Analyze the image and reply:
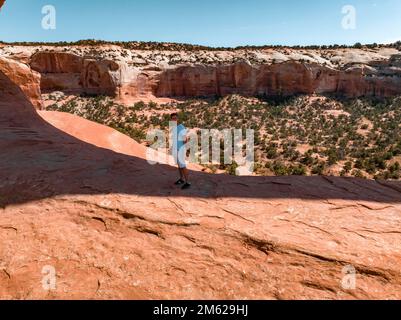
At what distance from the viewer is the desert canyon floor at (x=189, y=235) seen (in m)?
3.37

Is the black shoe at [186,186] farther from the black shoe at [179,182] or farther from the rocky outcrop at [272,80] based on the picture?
the rocky outcrop at [272,80]

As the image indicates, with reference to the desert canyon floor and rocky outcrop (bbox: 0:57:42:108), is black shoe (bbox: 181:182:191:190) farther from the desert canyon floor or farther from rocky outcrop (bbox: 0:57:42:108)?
rocky outcrop (bbox: 0:57:42:108)

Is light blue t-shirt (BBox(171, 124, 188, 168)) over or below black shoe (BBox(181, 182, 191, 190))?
over

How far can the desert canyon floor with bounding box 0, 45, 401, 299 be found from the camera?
132 inches

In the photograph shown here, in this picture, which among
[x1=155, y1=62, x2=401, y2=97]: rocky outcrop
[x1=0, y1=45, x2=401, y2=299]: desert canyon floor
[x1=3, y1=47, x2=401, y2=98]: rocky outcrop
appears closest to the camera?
[x1=0, y1=45, x2=401, y2=299]: desert canyon floor

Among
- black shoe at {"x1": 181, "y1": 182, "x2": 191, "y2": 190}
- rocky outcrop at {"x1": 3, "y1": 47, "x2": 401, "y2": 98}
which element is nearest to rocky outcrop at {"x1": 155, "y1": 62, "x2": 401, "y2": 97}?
rocky outcrop at {"x1": 3, "y1": 47, "x2": 401, "y2": 98}

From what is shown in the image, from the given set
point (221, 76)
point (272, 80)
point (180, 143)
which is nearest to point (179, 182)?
point (180, 143)

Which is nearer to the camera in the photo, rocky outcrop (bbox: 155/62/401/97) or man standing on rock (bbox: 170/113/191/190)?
man standing on rock (bbox: 170/113/191/190)

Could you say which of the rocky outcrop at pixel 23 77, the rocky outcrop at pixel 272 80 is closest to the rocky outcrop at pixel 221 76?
the rocky outcrop at pixel 272 80

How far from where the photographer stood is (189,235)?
14.1 feet

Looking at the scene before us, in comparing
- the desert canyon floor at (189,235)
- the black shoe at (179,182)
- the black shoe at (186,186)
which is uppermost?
the black shoe at (179,182)

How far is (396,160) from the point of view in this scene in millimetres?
23188
